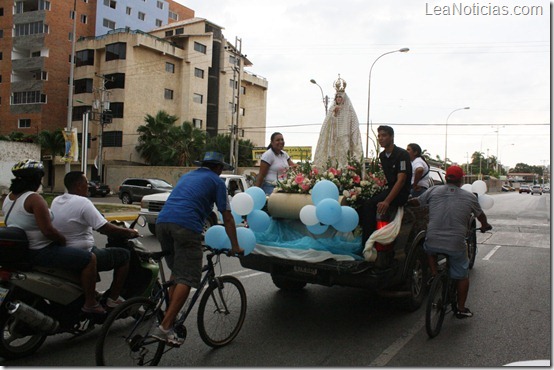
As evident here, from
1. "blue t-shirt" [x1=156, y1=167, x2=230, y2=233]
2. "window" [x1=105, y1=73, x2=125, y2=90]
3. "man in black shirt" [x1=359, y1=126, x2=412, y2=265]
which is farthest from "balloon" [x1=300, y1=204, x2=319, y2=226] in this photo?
"window" [x1=105, y1=73, x2=125, y2=90]

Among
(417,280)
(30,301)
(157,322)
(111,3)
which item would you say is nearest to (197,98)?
(111,3)

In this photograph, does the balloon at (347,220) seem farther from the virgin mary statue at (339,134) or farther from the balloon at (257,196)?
the virgin mary statue at (339,134)

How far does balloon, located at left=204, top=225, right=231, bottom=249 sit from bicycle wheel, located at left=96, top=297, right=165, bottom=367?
2.80 feet

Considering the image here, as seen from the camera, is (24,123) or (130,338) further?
(24,123)

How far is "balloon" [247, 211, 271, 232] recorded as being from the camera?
5.61 meters

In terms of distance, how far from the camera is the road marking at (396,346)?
165 inches

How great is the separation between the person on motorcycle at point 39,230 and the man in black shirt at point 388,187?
9.21 feet

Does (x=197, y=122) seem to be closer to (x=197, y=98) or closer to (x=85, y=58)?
(x=197, y=98)

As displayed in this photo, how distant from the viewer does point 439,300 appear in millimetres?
5098

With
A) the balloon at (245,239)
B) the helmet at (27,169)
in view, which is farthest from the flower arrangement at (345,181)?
the helmet at (27,169)

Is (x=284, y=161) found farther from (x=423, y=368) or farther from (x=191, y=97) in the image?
(x=191, y=97)

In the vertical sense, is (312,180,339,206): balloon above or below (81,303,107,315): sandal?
above

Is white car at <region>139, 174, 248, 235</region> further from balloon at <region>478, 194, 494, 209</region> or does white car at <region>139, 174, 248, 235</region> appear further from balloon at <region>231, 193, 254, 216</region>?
balloon at <region>231, 193, 254, 216</region>

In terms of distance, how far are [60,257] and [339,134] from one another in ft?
13.5
